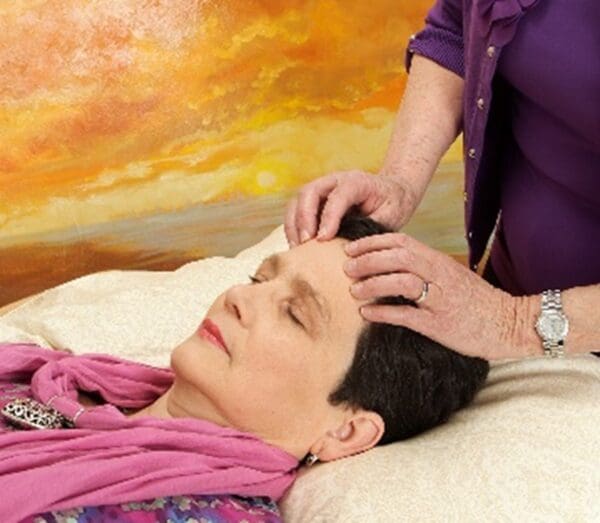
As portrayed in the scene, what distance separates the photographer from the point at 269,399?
1526mm

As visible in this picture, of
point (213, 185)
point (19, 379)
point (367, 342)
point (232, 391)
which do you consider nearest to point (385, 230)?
point (367, 342)

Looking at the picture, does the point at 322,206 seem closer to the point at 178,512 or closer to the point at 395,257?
the point at 395,257

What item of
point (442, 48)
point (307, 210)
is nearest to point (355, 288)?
point (307, 210)

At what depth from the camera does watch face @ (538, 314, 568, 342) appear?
56.9 inches

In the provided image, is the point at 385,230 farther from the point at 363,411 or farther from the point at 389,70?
the point at 389,70

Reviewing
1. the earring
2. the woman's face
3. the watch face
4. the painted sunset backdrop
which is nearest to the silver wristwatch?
the watch face

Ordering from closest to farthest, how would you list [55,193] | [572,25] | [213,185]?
[572,25], [55,193], [213,185]

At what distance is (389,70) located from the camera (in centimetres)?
278

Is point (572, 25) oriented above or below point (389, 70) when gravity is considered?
below

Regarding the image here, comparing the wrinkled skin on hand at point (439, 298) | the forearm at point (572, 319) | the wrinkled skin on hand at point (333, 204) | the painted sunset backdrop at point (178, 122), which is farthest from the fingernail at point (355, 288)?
the painted sunset backdrop at point (178, 122)

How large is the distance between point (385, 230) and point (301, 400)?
0.31 meters

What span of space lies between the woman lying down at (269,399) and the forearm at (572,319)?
155 mm

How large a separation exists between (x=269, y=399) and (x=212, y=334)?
0.13 m

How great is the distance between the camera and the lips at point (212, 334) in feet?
5.06
